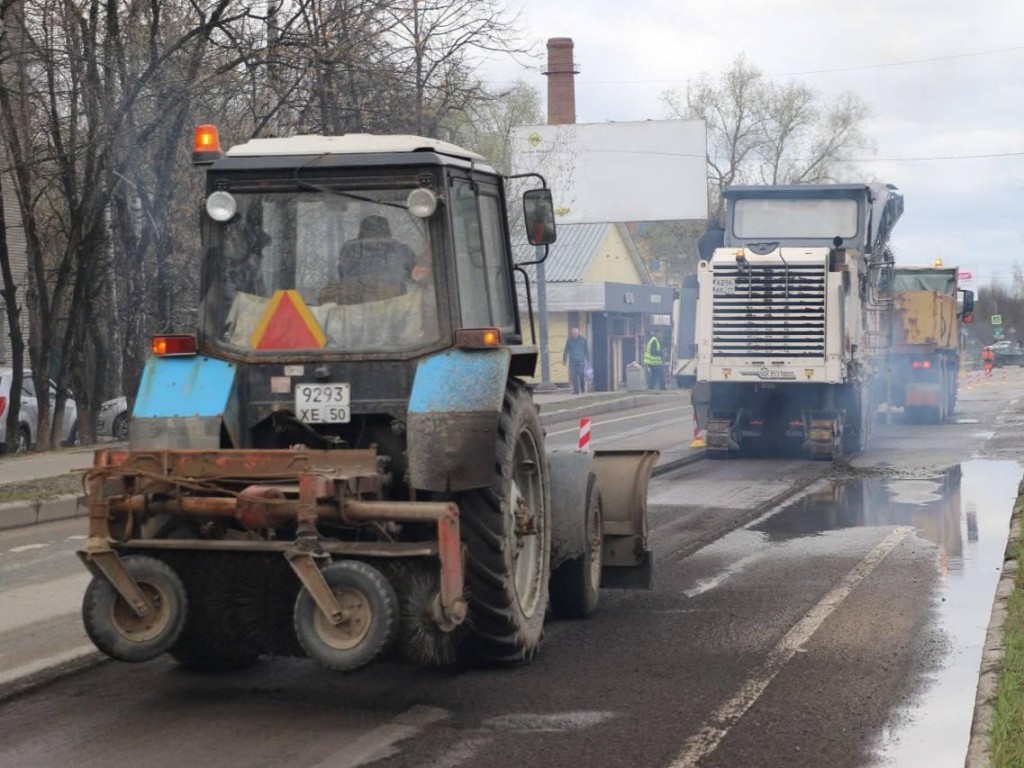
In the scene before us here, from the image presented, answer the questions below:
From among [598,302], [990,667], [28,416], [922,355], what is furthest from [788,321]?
[598,302]

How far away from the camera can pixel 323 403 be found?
744cm

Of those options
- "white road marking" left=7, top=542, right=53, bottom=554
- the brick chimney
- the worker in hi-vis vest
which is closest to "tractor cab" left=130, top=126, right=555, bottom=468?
"white road marking" left=7, top=542, right=53, bottom=554

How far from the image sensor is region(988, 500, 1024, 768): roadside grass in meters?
5.89

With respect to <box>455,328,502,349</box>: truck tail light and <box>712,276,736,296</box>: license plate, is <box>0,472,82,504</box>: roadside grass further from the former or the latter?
<box>455,328,502,349</box>: truck tail light

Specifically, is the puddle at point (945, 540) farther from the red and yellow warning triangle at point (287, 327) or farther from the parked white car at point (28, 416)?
the parked white car at point (28, 416)

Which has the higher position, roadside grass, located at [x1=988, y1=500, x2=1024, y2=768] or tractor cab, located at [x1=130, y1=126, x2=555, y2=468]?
tractor cab, located at [x1=130, y1=126, x2=555, y2=468]

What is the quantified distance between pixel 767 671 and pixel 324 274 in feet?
9.63

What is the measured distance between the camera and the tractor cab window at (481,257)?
771cm

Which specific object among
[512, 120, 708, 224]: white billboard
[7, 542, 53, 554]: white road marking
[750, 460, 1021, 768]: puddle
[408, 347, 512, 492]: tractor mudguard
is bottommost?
[750, 460, 1021, 768]: puddle

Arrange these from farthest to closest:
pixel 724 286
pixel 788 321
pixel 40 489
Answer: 1. pixel 724 286
2. pixel 788 321
3. pixel 40 489

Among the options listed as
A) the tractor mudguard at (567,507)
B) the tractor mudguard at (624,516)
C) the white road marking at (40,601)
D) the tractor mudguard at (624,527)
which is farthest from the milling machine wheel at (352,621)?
the tractor mudguard at (624,527)

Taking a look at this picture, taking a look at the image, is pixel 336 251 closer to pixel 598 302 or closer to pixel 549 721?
pixel 549 721

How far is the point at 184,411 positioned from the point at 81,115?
1560cm

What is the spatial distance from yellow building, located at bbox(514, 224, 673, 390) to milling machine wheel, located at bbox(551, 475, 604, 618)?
40.5 metres
